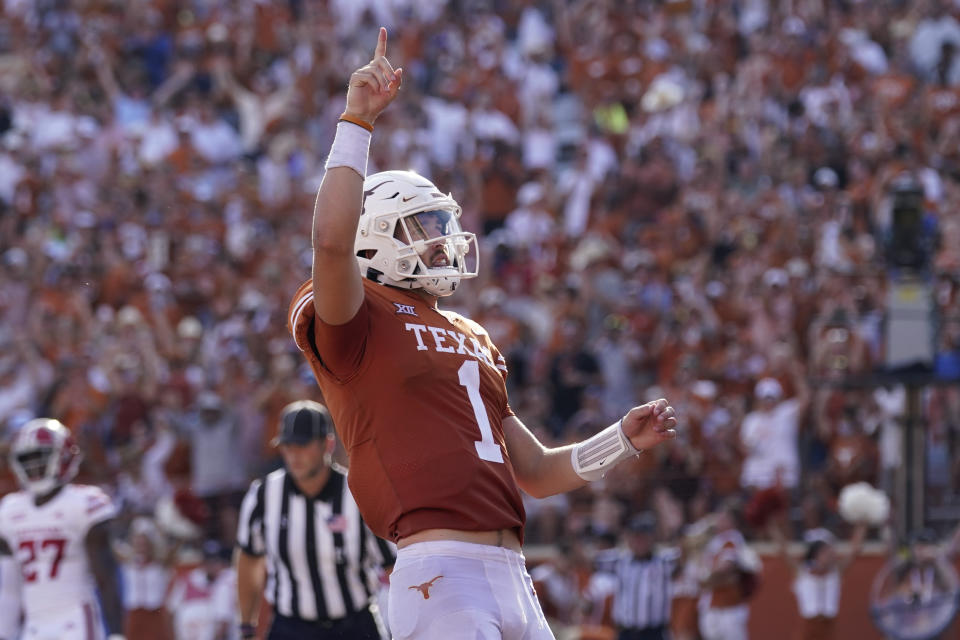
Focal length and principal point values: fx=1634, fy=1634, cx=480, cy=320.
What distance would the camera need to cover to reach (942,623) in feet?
34.0

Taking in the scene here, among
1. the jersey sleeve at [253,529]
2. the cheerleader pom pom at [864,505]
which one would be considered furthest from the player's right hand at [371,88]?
the cheerleader pom pom at [864,505]

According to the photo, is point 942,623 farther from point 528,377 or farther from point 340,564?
point 340,564

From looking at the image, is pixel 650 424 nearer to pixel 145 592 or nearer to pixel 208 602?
pixel 208 602

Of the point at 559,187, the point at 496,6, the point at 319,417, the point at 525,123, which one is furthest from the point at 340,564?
the point at 496,6

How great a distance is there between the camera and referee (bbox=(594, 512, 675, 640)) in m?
10.4

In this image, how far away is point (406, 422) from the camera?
4219mm

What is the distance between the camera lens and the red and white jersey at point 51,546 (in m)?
7.15

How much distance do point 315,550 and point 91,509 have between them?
101cm

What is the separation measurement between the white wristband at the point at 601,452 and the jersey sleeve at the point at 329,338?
2.31 ft

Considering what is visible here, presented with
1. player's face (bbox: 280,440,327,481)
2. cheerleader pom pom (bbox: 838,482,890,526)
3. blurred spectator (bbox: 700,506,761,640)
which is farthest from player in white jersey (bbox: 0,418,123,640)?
cheerleader pom pom (bbox: 838,482,890,526)

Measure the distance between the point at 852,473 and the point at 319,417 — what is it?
5113mm

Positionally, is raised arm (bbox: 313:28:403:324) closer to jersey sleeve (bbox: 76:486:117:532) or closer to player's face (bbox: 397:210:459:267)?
player's face (bbox: 397:210:459:267)

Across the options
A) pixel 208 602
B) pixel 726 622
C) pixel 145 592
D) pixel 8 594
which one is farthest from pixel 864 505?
pixel 8 594

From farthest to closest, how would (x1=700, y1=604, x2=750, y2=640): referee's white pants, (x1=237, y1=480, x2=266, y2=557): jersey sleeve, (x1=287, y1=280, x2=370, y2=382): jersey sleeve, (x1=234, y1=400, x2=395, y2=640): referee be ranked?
(x1=700, y1=604, x2=750, y2=640): referee's white pants < (x1=237, y1=480, x2=266, y2=557): jersey sleeve < (x1=234, y1=400, x2=395, y2=640): referee < (x1=287, y1=280, x2=370, y2=382): jersey sleeve
